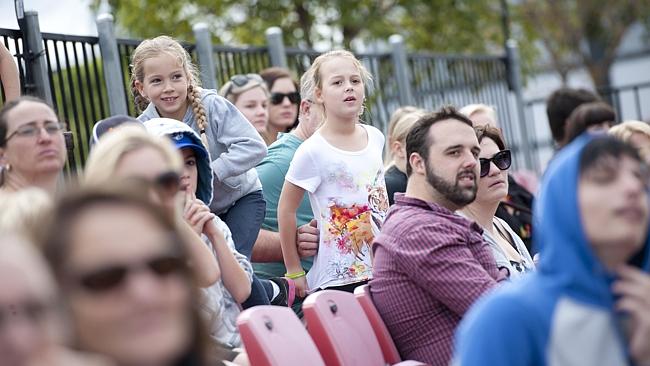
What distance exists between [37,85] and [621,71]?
30647mm

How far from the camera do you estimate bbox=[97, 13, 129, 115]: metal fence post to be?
7.73 metres

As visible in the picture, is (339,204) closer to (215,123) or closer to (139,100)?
(215,123)

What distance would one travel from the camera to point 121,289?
2.26 meters

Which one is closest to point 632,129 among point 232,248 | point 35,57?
point 232,248

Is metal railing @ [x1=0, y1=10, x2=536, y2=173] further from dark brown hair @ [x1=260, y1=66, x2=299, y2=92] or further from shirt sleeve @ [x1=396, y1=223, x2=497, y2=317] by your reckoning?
shirt sleeve @ [x1=396, y1=223, x2=497, y2=317]

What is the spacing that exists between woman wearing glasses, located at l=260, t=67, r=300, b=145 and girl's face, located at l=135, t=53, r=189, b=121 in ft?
5.81

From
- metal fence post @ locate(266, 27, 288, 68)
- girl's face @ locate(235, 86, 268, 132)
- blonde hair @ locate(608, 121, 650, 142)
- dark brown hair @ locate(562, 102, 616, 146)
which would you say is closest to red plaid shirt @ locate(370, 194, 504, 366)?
blonde hair @ locate(608, 121, 650, 142)

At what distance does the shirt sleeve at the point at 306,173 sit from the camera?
6.35 metres

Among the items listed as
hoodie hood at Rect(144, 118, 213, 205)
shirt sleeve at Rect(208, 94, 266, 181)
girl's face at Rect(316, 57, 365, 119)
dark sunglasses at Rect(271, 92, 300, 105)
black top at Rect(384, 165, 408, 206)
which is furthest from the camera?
dark sunglasses at Rect(271, 92, 300, 105)

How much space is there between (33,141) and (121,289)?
2334mm

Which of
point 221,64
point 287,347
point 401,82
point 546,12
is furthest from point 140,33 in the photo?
point 546,12

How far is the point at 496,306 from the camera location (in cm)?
298

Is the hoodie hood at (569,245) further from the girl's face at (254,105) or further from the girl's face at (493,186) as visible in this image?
the girl's face at (254,105)

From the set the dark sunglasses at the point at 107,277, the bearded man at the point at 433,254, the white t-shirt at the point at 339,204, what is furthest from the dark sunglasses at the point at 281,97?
the dark sunglasses at the point at 107,277
